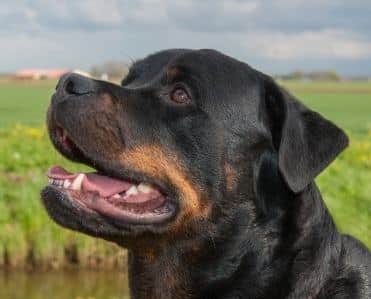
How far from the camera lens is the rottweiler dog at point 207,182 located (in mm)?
4047

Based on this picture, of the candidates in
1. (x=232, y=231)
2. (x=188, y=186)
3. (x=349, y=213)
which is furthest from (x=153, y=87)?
(x=349, y=213)

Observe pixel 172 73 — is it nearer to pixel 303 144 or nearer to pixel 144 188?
pixel 144 188

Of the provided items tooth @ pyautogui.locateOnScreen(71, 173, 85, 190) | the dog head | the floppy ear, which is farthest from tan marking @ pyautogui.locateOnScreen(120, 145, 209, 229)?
the floppy ear

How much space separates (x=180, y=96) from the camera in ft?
14.1

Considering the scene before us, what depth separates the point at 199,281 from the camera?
4.29 metres

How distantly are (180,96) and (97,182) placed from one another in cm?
66

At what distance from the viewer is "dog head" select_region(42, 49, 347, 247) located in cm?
403

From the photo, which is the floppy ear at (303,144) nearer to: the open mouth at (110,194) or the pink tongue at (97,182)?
the open mouth at (110,194)

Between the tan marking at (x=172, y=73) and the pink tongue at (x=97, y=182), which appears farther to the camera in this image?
the tan marking at (x=172, y=73)

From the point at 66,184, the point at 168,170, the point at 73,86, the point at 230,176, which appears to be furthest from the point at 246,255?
the point at 73,86

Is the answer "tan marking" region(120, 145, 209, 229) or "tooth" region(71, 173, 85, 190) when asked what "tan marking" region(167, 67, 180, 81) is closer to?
"tan marking" region(120, 145, 209, 229)

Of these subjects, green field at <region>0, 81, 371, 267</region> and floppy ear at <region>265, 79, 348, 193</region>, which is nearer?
floppy ear at <region>265, 79, 348, 193</region>

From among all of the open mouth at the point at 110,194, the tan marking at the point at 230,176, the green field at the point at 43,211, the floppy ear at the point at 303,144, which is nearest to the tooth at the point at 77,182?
the open mouth at the point at 110,194

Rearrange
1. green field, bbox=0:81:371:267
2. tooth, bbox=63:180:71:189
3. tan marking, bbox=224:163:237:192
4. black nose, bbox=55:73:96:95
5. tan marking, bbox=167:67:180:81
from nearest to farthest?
black nose, bbox=55:73:96:95 < tooth, bbox=63:180:71:189 < tan marking, bbox=224:163:237:192 < tan marking, bbox=167:67:180:81 < green field, bbox=0:81:371:267
